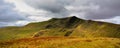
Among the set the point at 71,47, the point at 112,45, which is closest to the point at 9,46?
the point at 71,47

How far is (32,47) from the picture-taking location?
4950cm

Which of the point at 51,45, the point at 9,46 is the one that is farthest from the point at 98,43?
the point at 9,46

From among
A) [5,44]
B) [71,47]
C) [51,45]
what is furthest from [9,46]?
[71,47]

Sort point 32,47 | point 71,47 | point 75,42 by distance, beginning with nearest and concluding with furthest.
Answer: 1. point 32,47
2. point 71,47
3. point 75,42

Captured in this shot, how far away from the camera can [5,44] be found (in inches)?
2108

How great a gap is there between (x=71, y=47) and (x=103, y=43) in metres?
11.5

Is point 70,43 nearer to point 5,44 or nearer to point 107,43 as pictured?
point 107,43

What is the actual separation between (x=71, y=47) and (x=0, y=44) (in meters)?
18.1

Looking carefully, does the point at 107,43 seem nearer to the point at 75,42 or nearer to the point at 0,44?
the point at 75,42

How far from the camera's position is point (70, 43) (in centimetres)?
5647

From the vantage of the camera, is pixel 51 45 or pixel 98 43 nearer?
pixel 51 45

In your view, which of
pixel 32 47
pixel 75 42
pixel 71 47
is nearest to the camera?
pixel 32 47

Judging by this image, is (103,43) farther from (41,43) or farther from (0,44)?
(0,44)

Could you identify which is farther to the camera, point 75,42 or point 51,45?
point 75,42
